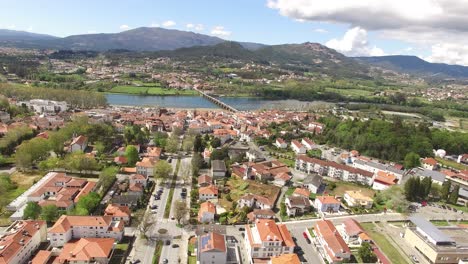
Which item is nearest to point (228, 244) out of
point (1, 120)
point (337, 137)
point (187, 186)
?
point (187, 186)

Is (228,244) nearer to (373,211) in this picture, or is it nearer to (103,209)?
(103,209)

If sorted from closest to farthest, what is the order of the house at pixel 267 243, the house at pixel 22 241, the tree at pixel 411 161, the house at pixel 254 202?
the house at pixel 22 241 → the house at pixel 267 243 → the house at pixel 254 202 → the tree at pixel 411 161

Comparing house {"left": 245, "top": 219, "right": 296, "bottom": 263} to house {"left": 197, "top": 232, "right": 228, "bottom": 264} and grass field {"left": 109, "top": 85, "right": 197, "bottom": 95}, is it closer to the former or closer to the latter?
house {"left": 197, "top": 232, "right": 228, "bottom": 264}

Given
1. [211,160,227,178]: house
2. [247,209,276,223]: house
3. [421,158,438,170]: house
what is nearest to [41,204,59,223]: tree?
[247,209,276,223]: house

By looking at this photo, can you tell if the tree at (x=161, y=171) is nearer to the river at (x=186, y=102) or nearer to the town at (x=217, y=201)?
the town at (x=217, y=201)

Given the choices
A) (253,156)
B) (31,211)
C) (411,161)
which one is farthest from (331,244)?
(411,161)

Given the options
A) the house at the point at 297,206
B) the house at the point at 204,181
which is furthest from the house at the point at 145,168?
the house at the point at 297,206
